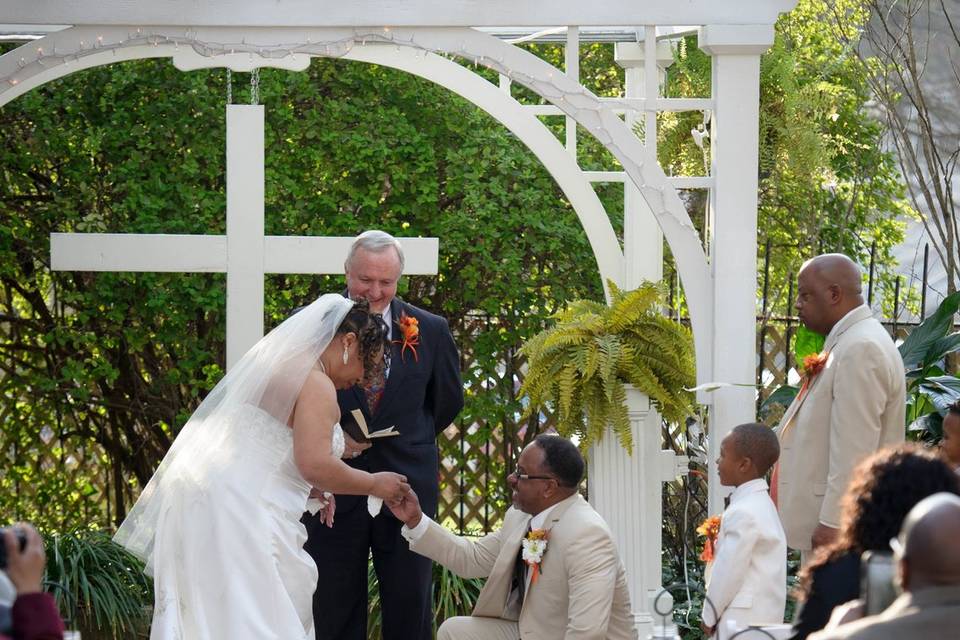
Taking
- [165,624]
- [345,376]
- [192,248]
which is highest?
[192,248]

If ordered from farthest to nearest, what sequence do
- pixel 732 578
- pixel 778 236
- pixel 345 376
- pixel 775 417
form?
pixel 778 236 → pixel 775 417 → pixel 345 376 → pixel 732 578

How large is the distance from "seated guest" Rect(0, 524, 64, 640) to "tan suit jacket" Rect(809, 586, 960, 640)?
140 cm

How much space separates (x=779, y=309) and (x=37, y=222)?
423cm

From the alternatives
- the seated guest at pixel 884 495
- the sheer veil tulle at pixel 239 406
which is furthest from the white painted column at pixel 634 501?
the seated guest at pixel 884 495

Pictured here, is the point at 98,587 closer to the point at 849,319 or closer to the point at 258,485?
the point at 258,485

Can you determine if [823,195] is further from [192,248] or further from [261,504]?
[261,504]

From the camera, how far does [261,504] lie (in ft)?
13.4

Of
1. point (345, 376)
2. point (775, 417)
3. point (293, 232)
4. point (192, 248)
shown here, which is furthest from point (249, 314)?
point (775, 417)

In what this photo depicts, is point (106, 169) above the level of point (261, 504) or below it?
above

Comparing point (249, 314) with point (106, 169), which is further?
point (106, 169)

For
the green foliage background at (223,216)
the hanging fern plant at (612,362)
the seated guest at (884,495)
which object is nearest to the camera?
the seated guest at (884,495)

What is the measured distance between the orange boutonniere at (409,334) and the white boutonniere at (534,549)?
82cm

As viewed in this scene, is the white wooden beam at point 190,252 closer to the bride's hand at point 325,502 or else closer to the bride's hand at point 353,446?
the bride's hand at point 353,446

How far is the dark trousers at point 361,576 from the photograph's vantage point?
4691mm
